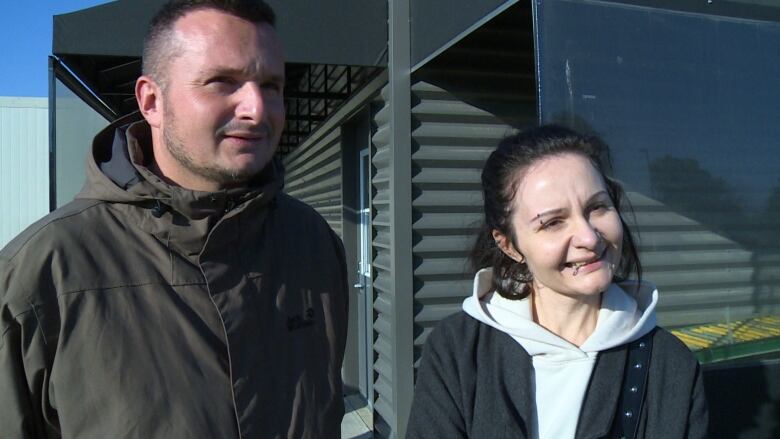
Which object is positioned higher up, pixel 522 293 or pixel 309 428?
pixel 522 293

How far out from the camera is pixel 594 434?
1.49 m

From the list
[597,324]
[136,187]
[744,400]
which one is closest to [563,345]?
[597,324]

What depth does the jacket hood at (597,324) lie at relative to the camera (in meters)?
1.60

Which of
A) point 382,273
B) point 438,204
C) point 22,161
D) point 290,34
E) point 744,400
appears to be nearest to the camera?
point 744,400

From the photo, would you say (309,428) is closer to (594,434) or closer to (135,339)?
(135,339)

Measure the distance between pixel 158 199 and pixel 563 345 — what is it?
1045mm

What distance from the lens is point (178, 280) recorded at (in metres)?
1.47

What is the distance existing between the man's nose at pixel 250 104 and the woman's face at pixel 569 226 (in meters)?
0.70

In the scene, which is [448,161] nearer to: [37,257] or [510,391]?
[510,391]

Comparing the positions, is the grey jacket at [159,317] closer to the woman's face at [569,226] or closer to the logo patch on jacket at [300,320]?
the logo patch on jacket at [300,320]

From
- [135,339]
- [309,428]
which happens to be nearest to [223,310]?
[135,339]

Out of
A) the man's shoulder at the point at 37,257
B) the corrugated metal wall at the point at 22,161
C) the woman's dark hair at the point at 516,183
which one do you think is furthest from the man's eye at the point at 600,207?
the corrugated metal wall at the point at 22,161

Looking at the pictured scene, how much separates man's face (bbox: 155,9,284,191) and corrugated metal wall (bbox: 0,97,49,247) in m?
15.2

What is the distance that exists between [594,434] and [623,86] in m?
1.48
